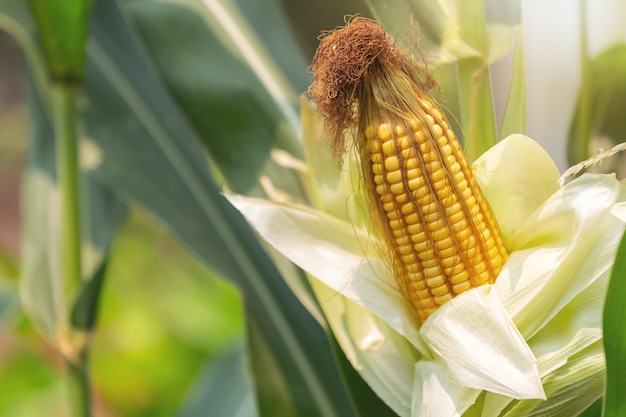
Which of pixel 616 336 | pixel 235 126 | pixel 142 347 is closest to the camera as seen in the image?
pixel 616 336

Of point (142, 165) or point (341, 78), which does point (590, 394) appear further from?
point (142, 165)

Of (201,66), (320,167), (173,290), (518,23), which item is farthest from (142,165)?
(173,290)

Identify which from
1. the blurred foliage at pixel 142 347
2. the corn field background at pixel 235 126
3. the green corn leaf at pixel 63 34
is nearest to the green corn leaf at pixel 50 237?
the corn field background at pixel 235 126

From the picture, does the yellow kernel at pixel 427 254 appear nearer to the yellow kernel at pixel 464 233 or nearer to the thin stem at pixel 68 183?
the yellow kernel at pixel 464 233

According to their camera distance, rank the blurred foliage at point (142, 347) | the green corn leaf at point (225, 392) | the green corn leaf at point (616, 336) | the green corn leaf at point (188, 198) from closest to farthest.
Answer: the green corn leaf at point (616, 336) < the green corn leaf at point (188, 198) < the green corn leaf at point (225, 392) < the blurred foliage at point (142, 347)

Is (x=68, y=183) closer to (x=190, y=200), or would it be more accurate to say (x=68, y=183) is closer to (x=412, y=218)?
(x=190, y=200)

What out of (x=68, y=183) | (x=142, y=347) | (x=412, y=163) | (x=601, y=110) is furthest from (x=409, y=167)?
(x=142, y=347)
